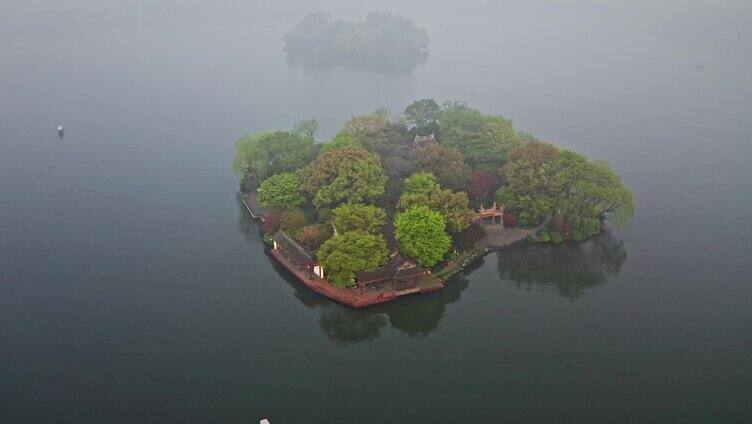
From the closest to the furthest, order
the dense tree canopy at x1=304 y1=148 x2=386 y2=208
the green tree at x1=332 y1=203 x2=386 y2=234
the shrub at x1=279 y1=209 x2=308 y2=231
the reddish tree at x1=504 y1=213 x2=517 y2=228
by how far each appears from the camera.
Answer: the green tree at x1=332 y1=203 x2=386 y2=234 < the shrub at x1=279 y1=209 x2=308 y2=231 < the dense tree canopy at x1=304 y1=148 x2=386 y2=208 < the reddish tree at x1=504 y1=213 x2=517 y2=228

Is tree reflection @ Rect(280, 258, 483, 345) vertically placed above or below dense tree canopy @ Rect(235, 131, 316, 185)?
below

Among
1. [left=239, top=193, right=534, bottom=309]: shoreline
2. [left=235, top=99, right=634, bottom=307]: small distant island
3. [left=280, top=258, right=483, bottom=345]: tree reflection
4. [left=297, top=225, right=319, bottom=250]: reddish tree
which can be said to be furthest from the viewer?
[left=297, top=225, right=319, bottom=250]: reddish tree

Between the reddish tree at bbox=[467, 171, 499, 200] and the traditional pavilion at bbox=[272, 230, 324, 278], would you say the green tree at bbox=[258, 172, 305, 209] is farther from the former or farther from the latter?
the reddish tree at bbox=[467, 171, 499, 200]

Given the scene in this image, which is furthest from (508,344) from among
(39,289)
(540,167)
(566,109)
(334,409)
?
(566,109)

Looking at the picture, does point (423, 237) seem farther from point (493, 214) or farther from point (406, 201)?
point (493, 214)

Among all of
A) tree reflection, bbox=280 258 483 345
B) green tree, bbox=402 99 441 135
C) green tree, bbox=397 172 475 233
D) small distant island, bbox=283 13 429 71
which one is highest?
small distant island, bbox=283 13 429 71

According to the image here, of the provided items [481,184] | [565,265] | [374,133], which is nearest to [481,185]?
[481,184]

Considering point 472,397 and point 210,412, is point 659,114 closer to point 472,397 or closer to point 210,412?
point 472,397

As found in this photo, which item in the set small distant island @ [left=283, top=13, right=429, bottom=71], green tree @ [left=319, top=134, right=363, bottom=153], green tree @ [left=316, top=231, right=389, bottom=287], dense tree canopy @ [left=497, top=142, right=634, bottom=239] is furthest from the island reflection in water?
small distant island @ [left=283, top=13, right=429, bottom=71]
